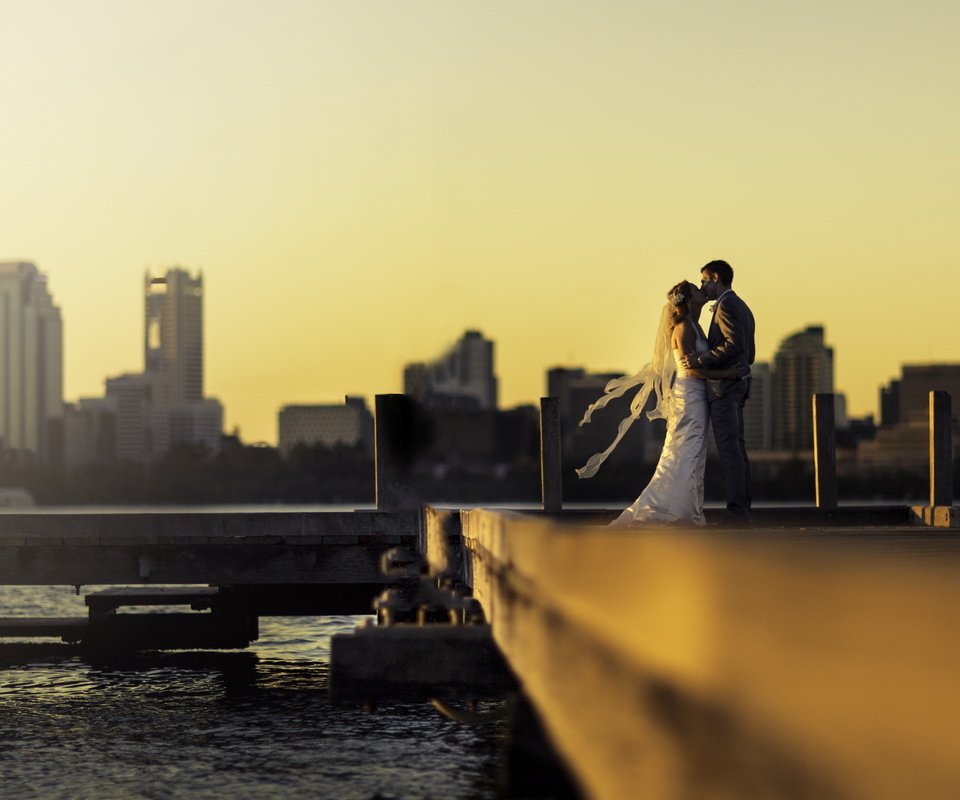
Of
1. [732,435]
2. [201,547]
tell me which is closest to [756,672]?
[732,435]

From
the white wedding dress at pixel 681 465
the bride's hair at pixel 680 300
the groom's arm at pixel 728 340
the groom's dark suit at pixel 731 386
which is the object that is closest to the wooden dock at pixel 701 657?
the white wedding dress at pixel 681 465

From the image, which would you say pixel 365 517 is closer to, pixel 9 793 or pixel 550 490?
pixel 550 490

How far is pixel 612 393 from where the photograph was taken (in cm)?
1711

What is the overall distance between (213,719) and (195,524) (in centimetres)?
245

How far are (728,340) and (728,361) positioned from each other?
216mm

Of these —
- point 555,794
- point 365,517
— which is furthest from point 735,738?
point 365,517

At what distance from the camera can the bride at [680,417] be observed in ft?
49.9

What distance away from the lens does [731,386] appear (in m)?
15.5

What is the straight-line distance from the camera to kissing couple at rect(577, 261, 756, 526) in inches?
600

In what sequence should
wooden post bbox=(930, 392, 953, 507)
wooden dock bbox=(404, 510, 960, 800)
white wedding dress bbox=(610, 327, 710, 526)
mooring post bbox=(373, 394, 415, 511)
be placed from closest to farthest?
wooden dock bbox=(404, 510, 960, 800) < white wedding dress bbox=(610, 327, 710, 526) < wooden post bbox=(930, 392, 953, 507) < mooring post bbox=(373, 394, 415, 511)

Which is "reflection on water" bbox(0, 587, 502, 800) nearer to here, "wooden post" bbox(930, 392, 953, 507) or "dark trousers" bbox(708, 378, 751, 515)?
"dark trousers" bbox(708, 378, 751, 515)

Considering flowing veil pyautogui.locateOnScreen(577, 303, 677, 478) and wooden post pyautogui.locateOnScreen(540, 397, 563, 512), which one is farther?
wooden post pyautogui.locateOnScreen(540, 397, 563, 512)

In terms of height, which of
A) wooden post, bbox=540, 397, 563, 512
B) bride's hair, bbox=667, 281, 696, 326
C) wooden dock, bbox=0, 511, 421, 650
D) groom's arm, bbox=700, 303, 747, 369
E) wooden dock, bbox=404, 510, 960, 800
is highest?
bride's hair, bbox=667, 281, 696, 326

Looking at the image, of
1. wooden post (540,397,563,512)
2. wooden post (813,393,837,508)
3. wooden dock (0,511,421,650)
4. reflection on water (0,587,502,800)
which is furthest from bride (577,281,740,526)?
wooden post (813,393,837,508)
